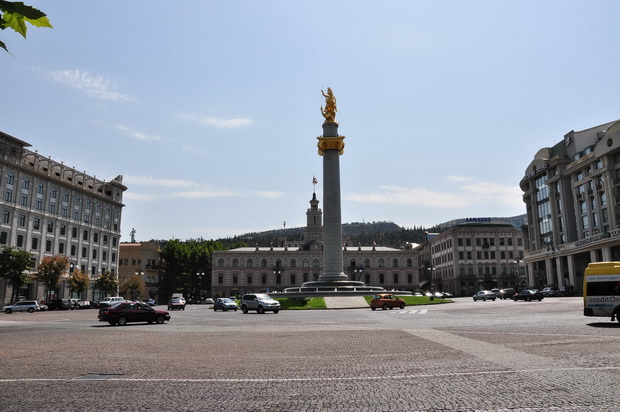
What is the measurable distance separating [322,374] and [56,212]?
7761cm

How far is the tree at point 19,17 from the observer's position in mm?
3080

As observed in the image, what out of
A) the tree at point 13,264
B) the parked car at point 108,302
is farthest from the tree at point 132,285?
the tree at point 13,264

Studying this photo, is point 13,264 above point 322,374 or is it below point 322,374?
above

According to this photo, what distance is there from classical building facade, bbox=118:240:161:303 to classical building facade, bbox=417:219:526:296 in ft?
224

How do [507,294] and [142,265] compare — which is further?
[142,265]

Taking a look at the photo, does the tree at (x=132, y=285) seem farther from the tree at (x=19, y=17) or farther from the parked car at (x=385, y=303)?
the tree at (x=19, y=17)

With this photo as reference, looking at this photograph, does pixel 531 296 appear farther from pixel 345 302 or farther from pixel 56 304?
pixel 56 304

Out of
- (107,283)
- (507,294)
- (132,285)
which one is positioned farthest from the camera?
(132,285)

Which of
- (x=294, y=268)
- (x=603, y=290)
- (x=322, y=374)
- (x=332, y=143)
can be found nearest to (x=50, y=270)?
(x=332, y=143)

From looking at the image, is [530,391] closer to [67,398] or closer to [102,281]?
[67,398]

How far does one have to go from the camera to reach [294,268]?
12606cm

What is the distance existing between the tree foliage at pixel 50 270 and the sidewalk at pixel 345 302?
38.8 m

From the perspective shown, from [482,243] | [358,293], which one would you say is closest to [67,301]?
[358,293]

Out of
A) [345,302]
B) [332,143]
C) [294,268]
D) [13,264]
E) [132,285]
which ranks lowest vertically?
[345,302]
